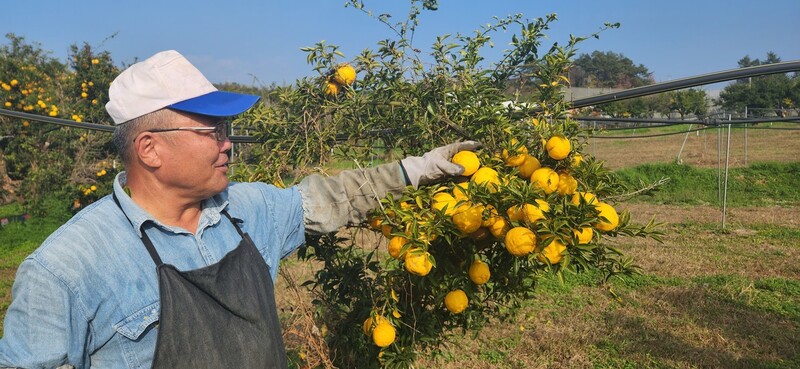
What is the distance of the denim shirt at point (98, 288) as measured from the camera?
1.40 meters

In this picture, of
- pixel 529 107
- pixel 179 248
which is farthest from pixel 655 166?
pixel 179 248

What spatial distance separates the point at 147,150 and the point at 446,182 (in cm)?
91

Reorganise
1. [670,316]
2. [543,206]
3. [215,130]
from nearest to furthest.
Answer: [543,206]
[215,130]
[670,316]

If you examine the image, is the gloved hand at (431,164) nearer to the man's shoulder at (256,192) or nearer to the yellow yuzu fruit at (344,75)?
the man's shoulder at (256,192)

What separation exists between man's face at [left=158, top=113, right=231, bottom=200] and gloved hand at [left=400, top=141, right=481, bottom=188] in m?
0.59

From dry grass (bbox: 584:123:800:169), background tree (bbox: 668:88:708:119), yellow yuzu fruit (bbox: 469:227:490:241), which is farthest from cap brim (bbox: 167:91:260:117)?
background tree (bbox: 668:88:708:119)

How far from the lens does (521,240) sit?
5.27 feet

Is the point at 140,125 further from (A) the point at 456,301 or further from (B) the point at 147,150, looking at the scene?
(A) the point at 456,301

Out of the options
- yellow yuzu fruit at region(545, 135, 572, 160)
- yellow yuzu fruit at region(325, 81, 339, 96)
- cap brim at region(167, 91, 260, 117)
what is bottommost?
yellow yuzu fruit at region(545, 135, 572, 160)

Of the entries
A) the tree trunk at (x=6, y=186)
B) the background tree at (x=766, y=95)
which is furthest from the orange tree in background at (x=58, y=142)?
the background tree at (x=766, y=95)

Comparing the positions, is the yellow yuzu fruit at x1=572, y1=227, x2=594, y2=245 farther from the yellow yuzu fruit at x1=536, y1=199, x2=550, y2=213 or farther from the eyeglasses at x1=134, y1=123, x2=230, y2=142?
the eyeglasses at x1=134, y1=123, x2=230, y2=142

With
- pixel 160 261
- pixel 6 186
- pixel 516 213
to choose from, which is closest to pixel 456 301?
pixel 516 213

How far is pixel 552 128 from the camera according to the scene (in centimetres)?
183

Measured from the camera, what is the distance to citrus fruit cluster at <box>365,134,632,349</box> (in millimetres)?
1606
